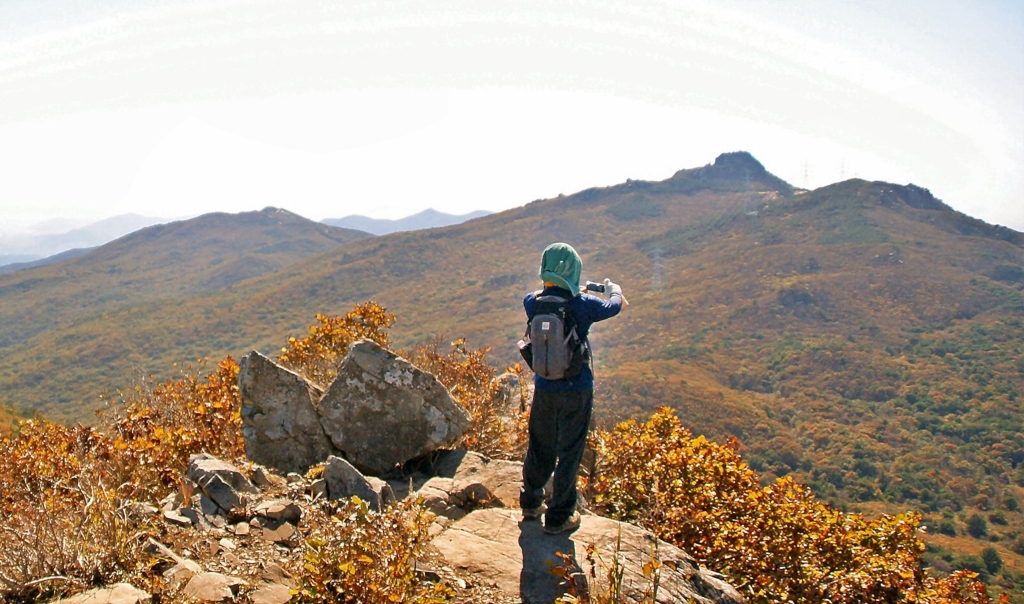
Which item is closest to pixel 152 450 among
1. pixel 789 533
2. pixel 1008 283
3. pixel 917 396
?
pixel 789 533

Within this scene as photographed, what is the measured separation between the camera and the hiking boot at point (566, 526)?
16.2 ft

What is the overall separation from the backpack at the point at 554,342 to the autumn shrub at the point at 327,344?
435 cm

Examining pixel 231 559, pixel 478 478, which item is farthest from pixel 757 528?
pixel 231 559

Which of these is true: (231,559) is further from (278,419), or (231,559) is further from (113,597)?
(278,419)

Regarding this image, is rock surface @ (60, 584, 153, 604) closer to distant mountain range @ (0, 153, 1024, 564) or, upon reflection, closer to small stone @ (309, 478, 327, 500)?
small stone @ (309, 478, 327, 500)

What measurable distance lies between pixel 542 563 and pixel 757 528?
2.30 m

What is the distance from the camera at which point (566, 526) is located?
4.99 m

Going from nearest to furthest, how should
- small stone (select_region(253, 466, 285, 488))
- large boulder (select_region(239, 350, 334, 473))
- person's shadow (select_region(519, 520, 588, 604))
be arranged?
1. person's shadow (select_region(519, 520, 588, 604))
2. small stone (select_region(253, 466, 285, 488))
3. large boulder (select_region(239, 350, 334, 473))

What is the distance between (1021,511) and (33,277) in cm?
23538

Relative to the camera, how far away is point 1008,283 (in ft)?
393

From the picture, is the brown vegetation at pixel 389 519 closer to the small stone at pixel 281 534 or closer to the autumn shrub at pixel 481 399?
the autumn shrub at pixel 481 399

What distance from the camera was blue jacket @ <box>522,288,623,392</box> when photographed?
4.91 metres

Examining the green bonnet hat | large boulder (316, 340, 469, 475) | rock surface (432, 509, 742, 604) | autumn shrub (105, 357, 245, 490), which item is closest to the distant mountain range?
autumn shrub (105, 357, 245, 490)

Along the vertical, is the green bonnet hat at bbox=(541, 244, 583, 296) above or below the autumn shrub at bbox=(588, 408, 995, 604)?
above
